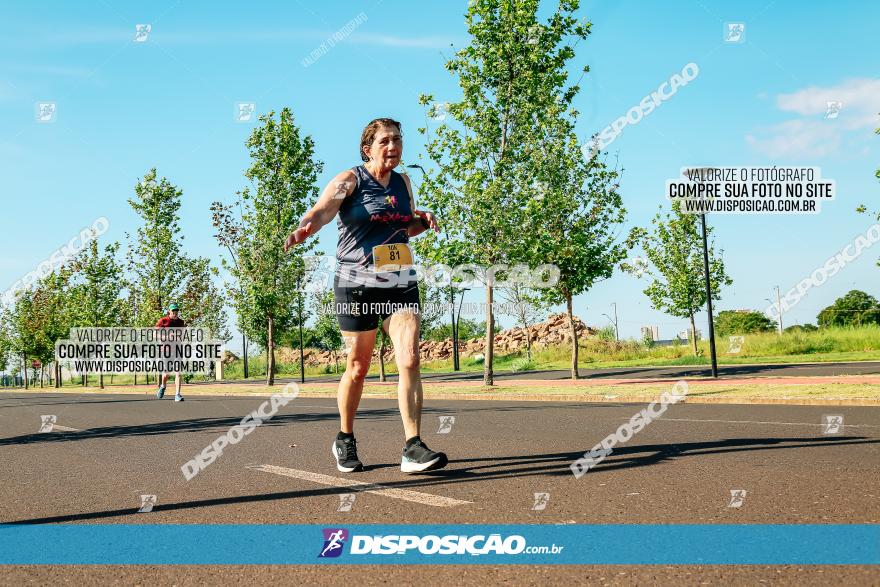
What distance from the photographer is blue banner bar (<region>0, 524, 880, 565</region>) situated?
285 cm

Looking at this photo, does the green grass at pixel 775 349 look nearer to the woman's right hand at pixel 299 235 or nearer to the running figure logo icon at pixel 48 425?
the running figure logo icon at pixel 48 425

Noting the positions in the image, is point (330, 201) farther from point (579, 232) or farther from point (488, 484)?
point (579, 232)

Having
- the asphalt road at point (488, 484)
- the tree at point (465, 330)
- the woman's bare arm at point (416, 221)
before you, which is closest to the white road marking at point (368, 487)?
the asphalt road at point (488, 484)

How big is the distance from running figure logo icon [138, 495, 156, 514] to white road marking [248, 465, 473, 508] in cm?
98

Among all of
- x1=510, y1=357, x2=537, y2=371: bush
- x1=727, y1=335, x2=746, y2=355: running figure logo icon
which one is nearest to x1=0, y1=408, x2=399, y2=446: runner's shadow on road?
x1=510, y1=357, x2=537, y2=371: bush

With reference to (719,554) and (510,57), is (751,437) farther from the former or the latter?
(510,57)

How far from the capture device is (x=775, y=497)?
386 cm

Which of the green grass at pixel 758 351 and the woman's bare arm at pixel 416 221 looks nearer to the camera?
the woman's bare arm at pixel 416 221

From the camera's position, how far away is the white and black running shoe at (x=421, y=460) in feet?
15.7

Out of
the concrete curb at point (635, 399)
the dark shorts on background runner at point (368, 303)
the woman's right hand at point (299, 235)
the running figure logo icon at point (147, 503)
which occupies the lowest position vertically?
the concrete curb at point (635, 399)

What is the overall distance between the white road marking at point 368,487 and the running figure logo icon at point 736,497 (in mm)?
1378

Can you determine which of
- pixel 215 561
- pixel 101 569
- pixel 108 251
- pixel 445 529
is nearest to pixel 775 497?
pixel 445 529

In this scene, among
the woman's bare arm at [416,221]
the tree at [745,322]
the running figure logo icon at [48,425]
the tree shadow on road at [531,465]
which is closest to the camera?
the tree shadow on road at [531,465]

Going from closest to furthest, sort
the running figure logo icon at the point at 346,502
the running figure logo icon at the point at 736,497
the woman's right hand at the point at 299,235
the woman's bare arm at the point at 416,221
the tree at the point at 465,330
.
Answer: the running figure logo icon at the point at 736,497 < the running figure logo icon at the point at 346,502 < the woman's right hand at the point at 299,235 < the woman's bare arm at the point at 416,221 < the tree at the point at 465,330
